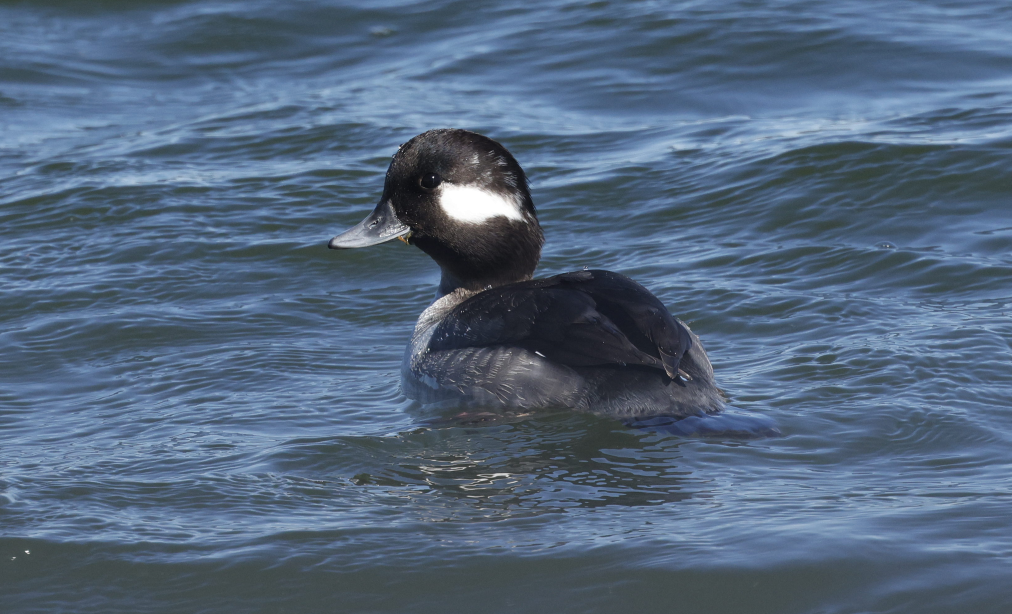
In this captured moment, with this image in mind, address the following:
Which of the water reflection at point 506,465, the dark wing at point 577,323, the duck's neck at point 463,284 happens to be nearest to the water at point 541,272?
the water reflection at point 506,465

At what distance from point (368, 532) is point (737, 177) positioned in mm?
5349

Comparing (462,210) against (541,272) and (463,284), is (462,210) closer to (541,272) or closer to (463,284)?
(463,284)

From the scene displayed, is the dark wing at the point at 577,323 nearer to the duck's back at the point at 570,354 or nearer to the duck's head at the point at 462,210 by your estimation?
the duck's back at the point at 570,354

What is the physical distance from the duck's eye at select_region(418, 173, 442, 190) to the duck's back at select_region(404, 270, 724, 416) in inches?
24.0

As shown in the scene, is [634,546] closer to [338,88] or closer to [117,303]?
[117,303]

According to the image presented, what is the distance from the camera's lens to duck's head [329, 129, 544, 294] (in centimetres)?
620

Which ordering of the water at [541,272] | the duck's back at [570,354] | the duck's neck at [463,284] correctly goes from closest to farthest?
the water at [541,272] → the duck's back at [570,354] → the duck's neck at [463,284]

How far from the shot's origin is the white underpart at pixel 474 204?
6.21 meters

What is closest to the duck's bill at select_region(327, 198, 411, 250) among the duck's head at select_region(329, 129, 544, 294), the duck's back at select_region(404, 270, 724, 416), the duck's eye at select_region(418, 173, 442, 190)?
the duck's head at select_region(329, 129, 544, 294)

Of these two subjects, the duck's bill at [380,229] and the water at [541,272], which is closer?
the water at [541,272]

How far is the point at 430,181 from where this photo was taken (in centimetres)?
624

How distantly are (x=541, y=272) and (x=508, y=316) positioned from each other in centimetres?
224

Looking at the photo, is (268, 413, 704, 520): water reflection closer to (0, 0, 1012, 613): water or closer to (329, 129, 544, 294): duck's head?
(0, 0, 1012, 613): water

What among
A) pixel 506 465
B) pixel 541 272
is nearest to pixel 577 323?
pixel 506 465
